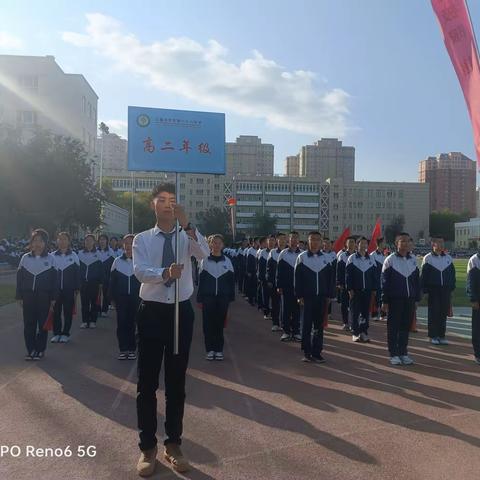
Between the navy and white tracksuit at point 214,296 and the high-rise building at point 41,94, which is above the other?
the high-rise building at point 41,94

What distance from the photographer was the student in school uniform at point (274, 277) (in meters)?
12.5

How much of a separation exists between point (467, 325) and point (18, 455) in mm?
11079

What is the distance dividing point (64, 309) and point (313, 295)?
4794mm

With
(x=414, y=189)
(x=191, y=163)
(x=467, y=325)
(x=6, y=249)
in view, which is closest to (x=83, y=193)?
(x=6, y=249)

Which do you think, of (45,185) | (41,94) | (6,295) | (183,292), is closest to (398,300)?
(183,292)

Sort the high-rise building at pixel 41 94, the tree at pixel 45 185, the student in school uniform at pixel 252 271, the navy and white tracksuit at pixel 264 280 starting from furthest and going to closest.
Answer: the high-rise building at pixel 41 94
the tree at pixel 45 185
the student in school uniform at pixel 252 271
the navy and white tracksuit at pixel 264 280

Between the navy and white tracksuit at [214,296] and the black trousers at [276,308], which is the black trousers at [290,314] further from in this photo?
A: the navy and white tracksuit at [214,296]

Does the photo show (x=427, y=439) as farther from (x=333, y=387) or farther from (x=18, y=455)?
(x=18, y=455)

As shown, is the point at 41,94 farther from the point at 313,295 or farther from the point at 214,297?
the point at 313,295

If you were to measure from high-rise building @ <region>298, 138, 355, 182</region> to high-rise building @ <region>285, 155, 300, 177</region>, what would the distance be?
8.98 meters

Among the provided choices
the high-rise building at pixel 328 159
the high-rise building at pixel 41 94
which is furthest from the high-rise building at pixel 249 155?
the high-rise building at pixel 41 94

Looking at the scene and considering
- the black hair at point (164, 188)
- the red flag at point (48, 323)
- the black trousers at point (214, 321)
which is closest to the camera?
the black hair at point (164, 188)

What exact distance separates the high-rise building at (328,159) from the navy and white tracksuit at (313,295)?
15146 cm

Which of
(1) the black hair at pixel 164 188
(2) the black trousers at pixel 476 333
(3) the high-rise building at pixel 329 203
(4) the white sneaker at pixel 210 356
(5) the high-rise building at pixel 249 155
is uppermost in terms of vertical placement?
(5) the high-rise building at pixel 249 155
